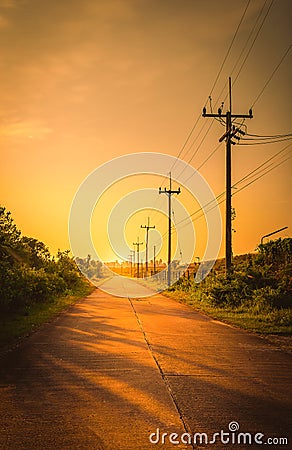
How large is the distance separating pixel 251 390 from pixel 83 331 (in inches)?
349

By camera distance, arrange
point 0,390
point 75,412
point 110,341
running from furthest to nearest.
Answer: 1. point 110,341
2. point 0,390
3. point 75,412

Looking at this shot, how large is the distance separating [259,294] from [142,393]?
1724 centimetres

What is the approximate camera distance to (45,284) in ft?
97.1

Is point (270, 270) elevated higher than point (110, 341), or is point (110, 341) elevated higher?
point (270, 270)

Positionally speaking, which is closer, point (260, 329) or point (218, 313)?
point (260, 329)

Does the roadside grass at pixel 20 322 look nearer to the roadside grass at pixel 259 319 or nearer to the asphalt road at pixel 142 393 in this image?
the asphalt road at pixel 142 393

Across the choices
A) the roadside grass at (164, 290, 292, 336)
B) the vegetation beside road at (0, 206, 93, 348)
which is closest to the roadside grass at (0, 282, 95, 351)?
the vegetation beside road at (0, 206, 93, 348)

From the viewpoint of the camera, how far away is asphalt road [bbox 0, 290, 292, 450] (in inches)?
226

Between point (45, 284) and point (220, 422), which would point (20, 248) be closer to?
point (45, 284)

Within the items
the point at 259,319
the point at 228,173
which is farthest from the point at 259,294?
the point at 228,173

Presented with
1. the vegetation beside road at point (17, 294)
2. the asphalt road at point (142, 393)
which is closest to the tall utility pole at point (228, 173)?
the vegetation beside road at point (17, 294)

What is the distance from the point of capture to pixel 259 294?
79.0 ft

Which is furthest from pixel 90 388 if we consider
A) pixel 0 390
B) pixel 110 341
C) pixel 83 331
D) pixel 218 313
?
pixel 218 313

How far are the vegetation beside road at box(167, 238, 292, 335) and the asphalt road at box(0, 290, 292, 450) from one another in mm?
5101
